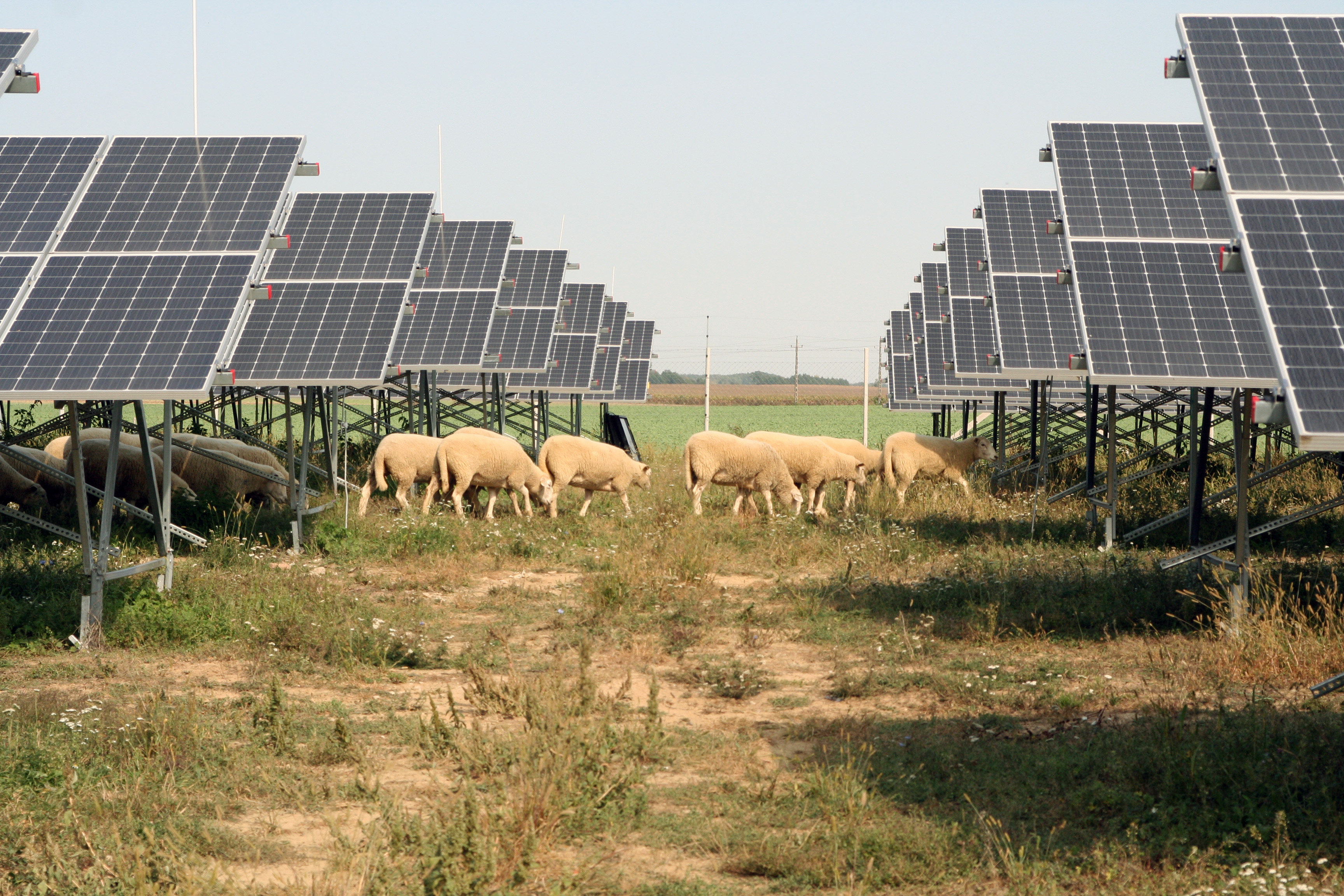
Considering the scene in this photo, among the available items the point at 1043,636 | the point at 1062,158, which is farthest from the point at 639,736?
the point at 1062,158

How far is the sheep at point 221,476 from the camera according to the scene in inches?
673

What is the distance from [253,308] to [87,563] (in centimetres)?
693

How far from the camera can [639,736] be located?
748 cm

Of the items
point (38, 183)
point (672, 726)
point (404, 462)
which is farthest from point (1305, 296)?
point (404, 462)

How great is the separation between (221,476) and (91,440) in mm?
2007

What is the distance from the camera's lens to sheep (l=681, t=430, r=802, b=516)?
1855 cm

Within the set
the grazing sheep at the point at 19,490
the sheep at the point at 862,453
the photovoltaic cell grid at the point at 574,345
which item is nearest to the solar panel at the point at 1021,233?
the sheep at the point at 862,453

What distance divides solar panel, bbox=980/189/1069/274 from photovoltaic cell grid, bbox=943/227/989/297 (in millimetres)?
4222

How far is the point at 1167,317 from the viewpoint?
12.2 m

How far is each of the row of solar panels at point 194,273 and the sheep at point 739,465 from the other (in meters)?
4.69

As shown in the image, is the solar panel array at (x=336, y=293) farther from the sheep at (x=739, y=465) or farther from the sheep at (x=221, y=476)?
the sheep at (x=739, y=465)

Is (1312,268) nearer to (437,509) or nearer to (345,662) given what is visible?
(345,662)

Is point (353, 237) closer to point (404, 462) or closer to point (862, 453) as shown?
point (404, 462)

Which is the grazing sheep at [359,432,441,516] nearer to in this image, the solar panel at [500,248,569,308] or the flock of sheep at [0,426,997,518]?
the flock of sheep at [0,426,997,518]
